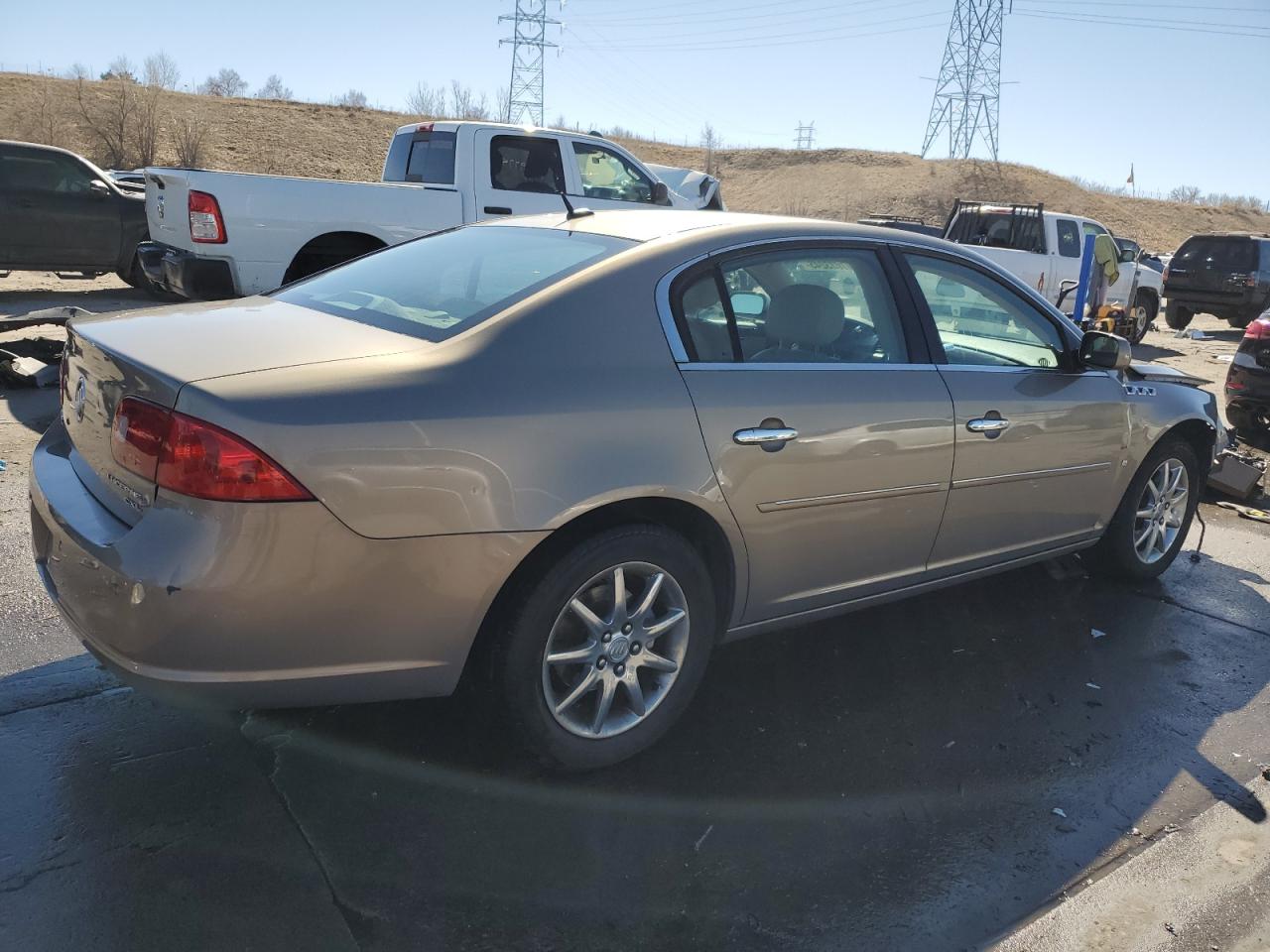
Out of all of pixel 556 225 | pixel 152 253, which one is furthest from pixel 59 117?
pixel 556 225

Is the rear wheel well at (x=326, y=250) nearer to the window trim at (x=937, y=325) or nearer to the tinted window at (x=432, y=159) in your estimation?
the tinted window at (x=432, y=159)

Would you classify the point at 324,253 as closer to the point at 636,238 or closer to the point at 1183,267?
the point at 636,238

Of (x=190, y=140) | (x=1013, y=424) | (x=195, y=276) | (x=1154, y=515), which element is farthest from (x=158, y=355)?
(x=190, y=140)

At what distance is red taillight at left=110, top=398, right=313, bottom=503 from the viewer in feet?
7.75

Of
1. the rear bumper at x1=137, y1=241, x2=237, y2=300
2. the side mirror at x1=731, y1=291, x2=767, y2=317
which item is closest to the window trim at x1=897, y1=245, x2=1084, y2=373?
the side mirror at x1=731, y1=291, x2=767, y2=317

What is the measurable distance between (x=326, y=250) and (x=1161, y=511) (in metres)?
6.72

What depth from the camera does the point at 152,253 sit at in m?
8.53

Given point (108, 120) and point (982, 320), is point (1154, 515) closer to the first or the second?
point (982, 320)

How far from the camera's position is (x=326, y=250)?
864 cm

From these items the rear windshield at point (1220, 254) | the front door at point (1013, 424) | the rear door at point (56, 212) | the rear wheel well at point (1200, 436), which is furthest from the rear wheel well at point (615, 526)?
the rear windshield at point (1220, 254)

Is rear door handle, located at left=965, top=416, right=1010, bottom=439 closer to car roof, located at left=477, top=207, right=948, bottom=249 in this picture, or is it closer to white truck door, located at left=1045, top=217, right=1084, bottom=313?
car roof, located at left=477, top=207, right=948, bottom=249

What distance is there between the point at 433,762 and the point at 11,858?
109 cm

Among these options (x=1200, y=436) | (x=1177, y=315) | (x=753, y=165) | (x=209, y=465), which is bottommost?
(x=1177, y=315)

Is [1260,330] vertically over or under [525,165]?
under
